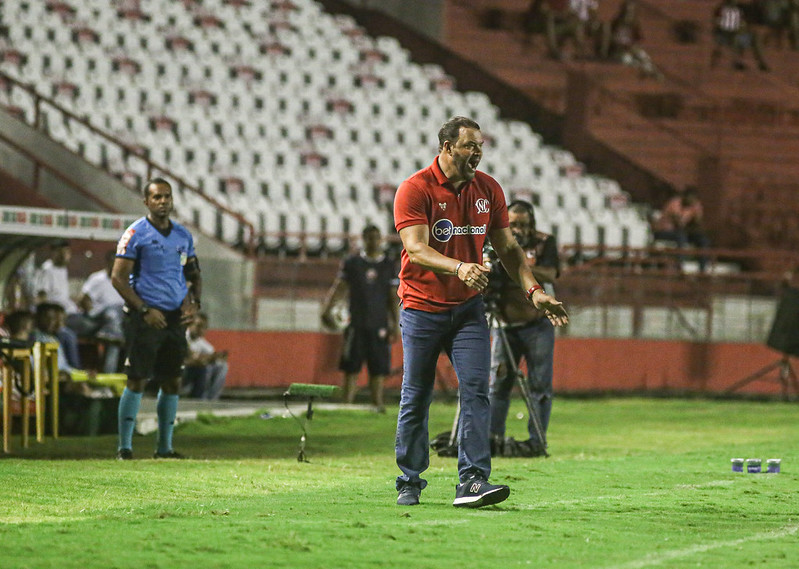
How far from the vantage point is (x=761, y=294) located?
2275cm

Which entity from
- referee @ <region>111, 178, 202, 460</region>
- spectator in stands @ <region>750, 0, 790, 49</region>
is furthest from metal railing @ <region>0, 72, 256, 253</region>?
spectator in stands @ <region>750, 0, 790, 49</region>

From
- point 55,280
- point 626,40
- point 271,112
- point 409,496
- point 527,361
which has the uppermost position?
point 626,40

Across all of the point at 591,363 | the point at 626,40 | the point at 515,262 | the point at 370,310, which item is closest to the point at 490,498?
the point at 515,262

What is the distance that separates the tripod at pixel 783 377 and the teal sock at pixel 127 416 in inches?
500

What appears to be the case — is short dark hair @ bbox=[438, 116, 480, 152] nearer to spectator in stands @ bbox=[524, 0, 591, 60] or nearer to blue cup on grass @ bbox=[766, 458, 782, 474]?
blue cup on grass @ bbox=[766, 458, 782, 474]

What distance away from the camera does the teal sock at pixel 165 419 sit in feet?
37.8

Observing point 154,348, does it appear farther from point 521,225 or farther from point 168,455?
point 521,225

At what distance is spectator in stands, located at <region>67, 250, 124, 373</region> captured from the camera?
17609 millimetres

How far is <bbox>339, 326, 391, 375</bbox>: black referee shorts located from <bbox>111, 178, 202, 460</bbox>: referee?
572cm

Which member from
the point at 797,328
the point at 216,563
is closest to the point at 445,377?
the point at 797,328

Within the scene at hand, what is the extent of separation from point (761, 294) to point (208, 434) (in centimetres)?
1151

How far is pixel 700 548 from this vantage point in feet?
22.7

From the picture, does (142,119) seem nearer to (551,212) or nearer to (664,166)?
(551,212)

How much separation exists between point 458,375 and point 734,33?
27.3m
